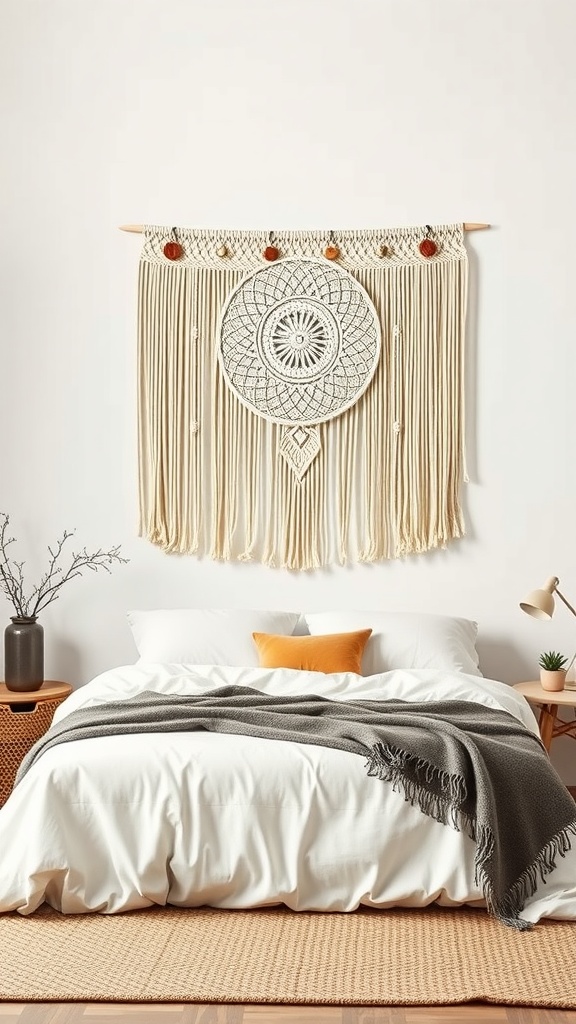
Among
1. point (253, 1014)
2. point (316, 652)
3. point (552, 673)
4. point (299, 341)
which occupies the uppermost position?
point (299, 341)

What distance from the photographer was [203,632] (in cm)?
405

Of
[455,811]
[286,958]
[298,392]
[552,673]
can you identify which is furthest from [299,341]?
[286,958]

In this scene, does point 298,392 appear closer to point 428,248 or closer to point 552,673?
point 428,248

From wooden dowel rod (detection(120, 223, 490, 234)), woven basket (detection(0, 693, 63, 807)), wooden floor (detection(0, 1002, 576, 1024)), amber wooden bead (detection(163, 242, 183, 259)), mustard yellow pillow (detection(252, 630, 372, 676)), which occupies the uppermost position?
wooden dowel rod (detection(120, 223, 490, 234))

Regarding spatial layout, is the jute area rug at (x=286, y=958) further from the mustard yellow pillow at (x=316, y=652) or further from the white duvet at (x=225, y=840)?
the mustard yellow pillow at (x=316, y=652)

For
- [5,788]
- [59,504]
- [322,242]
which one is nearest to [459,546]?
[322,242]

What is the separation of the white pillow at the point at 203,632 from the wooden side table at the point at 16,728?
42 centimetres

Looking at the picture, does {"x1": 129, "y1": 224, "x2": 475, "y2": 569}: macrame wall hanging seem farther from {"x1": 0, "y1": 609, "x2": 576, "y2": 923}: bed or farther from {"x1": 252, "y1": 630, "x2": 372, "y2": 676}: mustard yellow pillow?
{"x1": 0, "y1": 609, "x2": 576, "y2": 923}: bed

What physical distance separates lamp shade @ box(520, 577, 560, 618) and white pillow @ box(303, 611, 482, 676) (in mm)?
352

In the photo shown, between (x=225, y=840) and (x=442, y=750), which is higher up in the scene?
(x=442, y=750)

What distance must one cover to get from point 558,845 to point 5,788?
211 centimetres

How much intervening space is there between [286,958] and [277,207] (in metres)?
3.00

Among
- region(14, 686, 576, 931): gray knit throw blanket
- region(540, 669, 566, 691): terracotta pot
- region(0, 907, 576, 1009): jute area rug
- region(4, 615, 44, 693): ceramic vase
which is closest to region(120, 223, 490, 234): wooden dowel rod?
region(4, 615, 44, 693): ceramic vase

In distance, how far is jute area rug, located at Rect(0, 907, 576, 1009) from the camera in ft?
7.68
